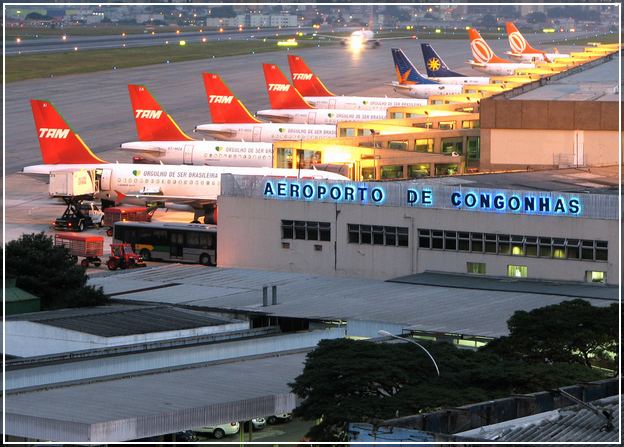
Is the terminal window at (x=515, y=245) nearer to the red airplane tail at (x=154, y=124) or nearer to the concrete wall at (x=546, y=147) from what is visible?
the concrete wall at (x=546, y=147)

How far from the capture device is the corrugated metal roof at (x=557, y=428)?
146ft

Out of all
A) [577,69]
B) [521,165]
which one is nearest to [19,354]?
[521,165]

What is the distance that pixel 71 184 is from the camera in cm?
12394

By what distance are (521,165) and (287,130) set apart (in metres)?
43.8

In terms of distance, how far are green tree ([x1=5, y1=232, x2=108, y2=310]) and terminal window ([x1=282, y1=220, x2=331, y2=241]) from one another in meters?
13.7

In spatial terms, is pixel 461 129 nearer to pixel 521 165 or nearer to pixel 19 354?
pixel 521 165

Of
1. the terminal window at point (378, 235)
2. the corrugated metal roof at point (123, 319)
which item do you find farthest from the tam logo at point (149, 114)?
the corrugated metal roof at point (123, 319)

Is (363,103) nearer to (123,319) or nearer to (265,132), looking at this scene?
(265,132)

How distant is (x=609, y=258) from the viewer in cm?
8631

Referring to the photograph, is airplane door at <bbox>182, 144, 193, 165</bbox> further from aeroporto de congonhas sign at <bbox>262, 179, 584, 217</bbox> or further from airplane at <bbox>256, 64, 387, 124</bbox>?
aeroporto de congonhas sign at <bbox>262, 179, 584, 217</bbox>

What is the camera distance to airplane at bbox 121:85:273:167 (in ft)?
476

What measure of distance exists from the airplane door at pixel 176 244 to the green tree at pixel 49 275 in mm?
20057

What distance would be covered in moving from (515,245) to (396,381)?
3051 cm

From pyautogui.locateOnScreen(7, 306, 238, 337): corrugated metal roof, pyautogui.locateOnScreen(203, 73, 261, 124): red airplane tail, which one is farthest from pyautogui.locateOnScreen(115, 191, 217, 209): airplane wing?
pyautogui.locateOnScreen(203, 73, 261, 124): red airplane tail
